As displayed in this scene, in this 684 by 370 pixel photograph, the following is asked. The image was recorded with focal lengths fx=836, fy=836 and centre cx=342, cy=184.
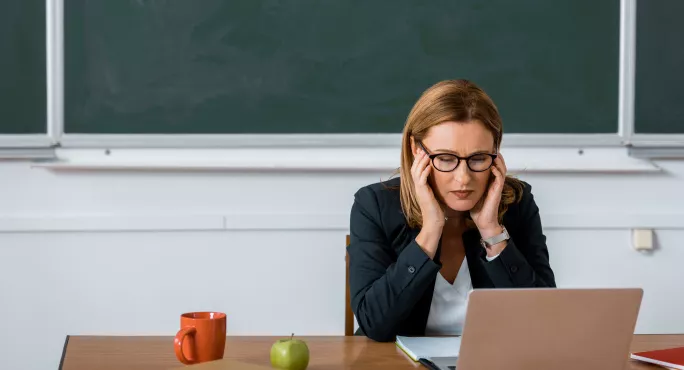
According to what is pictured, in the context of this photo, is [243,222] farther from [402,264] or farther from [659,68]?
[659,68]

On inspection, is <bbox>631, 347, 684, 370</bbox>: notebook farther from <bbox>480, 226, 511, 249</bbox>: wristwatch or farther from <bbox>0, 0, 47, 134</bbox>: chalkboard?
<bbox>0, 0, 47, 134</bbox>: chalkboard

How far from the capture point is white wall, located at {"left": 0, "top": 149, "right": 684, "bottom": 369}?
273 cm

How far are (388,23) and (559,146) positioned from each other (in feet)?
2.36

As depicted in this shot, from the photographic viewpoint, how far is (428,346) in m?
1.48

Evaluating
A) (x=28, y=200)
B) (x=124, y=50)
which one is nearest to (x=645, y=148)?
(x=124, y=50)

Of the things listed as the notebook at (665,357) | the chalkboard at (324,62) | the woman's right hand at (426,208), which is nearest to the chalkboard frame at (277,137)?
the chalkboard at (324,62)

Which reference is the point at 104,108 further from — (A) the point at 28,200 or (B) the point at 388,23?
(B) the point at 388,23

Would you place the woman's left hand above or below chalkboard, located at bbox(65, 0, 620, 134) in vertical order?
below

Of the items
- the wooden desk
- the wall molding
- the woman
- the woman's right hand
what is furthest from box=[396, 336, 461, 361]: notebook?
the wall molding

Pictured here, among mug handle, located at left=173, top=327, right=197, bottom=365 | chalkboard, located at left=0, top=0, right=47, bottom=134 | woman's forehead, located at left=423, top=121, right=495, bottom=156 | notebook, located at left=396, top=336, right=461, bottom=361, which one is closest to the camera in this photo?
mug handle, located at left=173, top=327, right=197, bottom=365

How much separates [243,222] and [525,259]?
3.89ft

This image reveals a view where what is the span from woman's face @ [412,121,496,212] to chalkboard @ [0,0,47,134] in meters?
1.48

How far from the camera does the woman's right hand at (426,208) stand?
178cm

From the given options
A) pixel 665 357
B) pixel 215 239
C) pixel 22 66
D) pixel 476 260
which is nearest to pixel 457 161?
pixel 476 260
